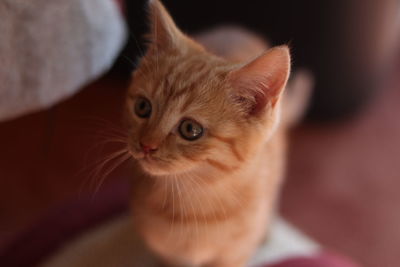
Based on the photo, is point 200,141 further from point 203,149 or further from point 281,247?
point 281,247

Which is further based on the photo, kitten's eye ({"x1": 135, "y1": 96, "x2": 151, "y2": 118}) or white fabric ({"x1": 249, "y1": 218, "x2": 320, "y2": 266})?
white fabric ({"x1": 249, "y1": 218, "x2": 320, "y2": 266})

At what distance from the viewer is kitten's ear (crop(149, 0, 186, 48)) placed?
2.81 ft

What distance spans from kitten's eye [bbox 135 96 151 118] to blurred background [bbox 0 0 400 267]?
546mm

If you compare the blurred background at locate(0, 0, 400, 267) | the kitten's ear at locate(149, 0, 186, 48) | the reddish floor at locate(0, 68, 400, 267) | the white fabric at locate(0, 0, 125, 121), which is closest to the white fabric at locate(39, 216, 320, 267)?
the blurred background at locate(0, 0, 400, 267)

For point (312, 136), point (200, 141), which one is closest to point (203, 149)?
point (200, 141)

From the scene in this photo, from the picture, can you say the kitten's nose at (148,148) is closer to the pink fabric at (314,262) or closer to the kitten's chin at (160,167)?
the kitten's chin at (160,167)

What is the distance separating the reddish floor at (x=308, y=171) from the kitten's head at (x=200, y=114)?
0.82 meters

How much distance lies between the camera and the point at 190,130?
31.9 inches

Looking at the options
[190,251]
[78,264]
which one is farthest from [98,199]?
[190,251]

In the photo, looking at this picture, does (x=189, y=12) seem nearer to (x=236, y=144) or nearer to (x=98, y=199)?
(x=98, y=199)

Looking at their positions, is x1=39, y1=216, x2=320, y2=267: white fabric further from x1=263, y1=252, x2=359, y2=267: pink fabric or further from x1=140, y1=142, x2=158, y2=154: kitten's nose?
x1=140, y1=142, x2=158, y2=154: kitten's nose

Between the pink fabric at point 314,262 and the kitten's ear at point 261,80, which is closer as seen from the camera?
the kitten's ear at point 261,80

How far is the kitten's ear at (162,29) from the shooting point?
0.86 metres

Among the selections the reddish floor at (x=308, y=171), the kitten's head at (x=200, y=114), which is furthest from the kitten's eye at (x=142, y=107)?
the reddish floor at (x=308, y=171)
